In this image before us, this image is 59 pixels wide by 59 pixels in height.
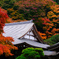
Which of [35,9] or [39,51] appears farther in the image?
[35,9]

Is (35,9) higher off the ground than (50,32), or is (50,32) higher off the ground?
(35,9)

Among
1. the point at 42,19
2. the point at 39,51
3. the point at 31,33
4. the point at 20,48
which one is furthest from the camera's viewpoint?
the point at 42,19

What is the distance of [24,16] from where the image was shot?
20.1 meters

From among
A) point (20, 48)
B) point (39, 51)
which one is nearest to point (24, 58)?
point (39, 51)

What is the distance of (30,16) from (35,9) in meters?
1.28

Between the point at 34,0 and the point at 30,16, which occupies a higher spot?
the point at 34,0

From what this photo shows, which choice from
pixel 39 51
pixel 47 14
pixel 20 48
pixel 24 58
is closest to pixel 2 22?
pixel 24 58

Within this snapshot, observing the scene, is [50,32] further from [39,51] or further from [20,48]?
[39,51]

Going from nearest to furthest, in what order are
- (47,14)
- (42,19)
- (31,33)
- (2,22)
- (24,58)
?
(2,22) → (24,58) → (31,33) → (42,19) → (47,14)

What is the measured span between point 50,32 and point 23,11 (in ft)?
16.6

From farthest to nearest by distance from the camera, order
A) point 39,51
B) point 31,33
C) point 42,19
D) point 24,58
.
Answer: point 42,19 < point 31,33 < point 39,51 < point 24,58

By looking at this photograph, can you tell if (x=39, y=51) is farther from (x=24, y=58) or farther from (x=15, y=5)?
(x=15, y=5)

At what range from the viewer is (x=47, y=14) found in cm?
2058

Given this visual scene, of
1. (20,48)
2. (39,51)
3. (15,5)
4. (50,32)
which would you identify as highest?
(15,5)
